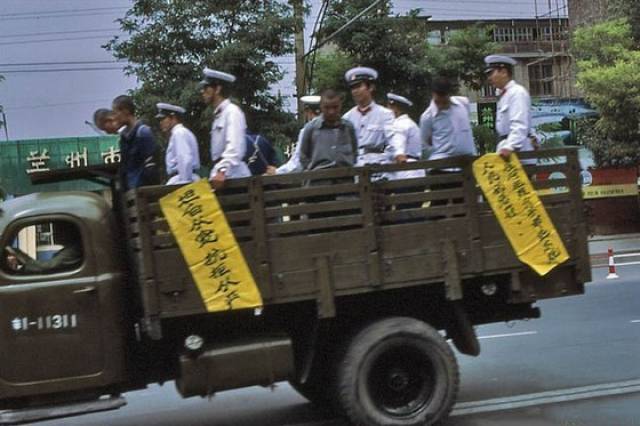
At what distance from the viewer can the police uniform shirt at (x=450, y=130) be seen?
6902 mm

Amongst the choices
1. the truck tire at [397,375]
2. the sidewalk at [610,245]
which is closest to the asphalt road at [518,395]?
the truck tire at [397,375]

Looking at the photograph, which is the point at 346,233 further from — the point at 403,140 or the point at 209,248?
the point at 403,140

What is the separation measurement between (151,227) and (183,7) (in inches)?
506

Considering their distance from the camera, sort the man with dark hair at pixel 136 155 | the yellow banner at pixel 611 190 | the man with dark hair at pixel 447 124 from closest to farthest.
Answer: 1. the man with dark hair at pixel 136 155
2. the man with dark hair at pixel 447 124
3. the yellow banner at pixel 611 190

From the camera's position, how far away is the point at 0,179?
2325 centimetres

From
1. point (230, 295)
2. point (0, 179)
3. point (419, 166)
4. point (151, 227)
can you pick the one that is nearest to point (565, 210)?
point (419, 166)

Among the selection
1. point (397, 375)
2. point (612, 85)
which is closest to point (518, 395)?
point (397, 375)

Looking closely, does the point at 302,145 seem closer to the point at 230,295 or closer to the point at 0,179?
the point at 230,295

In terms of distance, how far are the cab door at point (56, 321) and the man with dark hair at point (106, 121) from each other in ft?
3.65

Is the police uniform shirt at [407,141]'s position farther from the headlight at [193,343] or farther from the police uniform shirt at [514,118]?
the headlight at [193,343]

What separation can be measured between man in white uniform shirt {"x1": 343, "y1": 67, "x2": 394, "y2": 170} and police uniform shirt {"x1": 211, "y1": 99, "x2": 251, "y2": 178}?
3.79 ft

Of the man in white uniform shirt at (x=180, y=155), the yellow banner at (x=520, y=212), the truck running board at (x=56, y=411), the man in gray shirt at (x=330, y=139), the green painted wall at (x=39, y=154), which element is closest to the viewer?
the truck running board at (x=56, y=411)

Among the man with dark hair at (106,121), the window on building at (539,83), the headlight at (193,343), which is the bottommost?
the headlight at (193,343)

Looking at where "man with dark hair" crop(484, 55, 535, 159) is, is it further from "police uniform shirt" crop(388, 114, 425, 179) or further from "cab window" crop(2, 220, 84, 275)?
"cab window" crop(2, 220, 84, 275)
